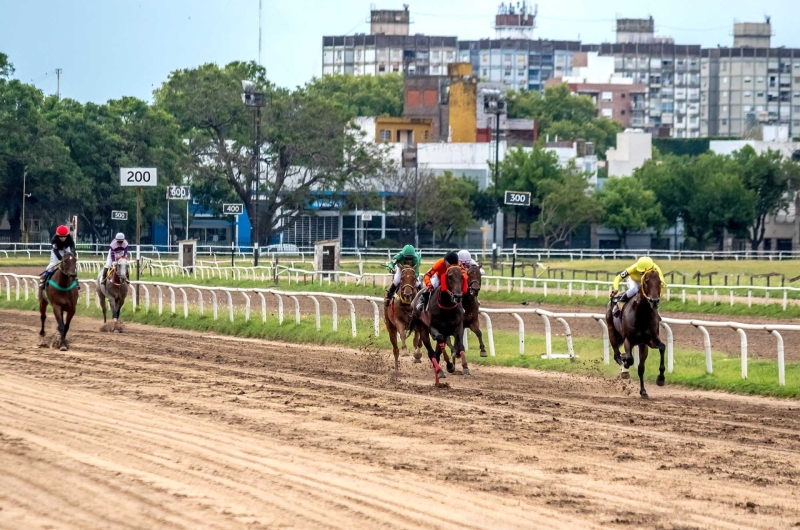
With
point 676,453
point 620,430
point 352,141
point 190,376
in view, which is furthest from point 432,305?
point 352,141

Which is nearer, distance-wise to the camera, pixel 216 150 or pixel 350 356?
pixel 350 356

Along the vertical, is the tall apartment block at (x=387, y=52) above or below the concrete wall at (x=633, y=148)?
above

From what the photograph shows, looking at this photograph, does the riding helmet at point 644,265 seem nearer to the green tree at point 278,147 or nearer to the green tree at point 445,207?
the green tree at point 278,147

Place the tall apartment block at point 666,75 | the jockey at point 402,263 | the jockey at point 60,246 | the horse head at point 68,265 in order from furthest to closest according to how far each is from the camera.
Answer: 1. the tall apartment block at point 666,75
2. the jockey at point 60,246
3. the horse head at point 68,265
4. the jockey at point 402,263

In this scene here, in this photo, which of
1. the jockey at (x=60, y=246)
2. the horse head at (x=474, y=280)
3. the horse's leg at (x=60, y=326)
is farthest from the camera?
the horse's leg at (x=60, y=326)

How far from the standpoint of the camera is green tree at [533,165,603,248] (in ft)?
236

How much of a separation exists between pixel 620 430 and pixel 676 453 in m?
1.29

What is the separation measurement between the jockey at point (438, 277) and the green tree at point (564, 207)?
55338 mm

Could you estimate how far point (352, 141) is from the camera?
227ft

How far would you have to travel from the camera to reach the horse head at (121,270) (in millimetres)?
23938

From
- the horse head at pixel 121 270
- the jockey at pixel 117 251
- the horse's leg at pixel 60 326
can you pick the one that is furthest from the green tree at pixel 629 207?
the horse's leg at pixel 60 326

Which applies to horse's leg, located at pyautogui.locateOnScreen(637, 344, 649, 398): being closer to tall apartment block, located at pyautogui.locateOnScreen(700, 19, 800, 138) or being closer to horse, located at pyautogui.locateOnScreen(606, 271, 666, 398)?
horse, located at pyautogui.locateOnScreen(606, 271, 666, 398)

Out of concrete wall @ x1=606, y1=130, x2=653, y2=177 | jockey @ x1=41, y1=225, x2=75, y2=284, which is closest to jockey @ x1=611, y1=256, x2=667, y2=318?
jockey @ x1=41, y1=225, x2=75, y2=284

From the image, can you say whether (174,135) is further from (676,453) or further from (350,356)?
(676,453)
